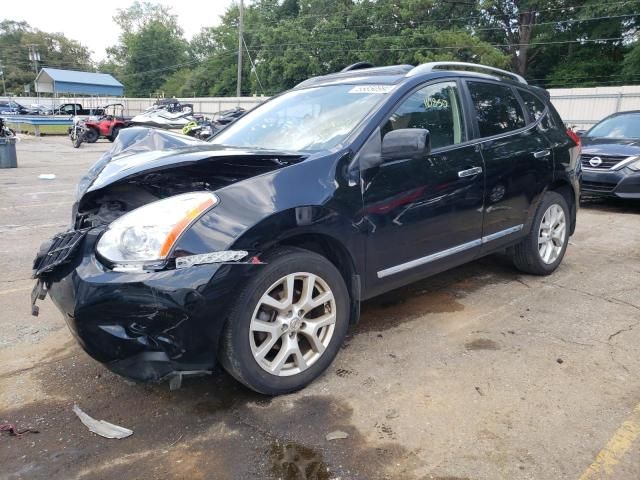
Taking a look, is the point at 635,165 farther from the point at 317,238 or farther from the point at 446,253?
the point at 317,238

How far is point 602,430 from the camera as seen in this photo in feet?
8.17

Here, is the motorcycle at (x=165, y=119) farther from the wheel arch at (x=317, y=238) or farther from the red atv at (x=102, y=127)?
the wheel arch at (x=317, y=238)

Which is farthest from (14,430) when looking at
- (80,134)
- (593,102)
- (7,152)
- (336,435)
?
(80,134)

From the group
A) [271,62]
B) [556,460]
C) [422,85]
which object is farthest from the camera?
[271,62]

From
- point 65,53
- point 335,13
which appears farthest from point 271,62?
point 65,53

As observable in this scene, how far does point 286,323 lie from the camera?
269 centimetres

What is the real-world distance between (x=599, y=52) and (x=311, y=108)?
123 ft

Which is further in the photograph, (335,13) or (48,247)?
(335,13)

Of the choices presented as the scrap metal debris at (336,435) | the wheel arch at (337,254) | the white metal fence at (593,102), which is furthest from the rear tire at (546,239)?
the white metal fence at (593,102)

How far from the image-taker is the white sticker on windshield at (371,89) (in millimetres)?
3389

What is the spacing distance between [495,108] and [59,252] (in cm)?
330

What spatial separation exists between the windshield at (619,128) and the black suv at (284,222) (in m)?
6.01

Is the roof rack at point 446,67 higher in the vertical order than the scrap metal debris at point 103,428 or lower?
higher

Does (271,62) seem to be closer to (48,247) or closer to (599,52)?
(599,52)
